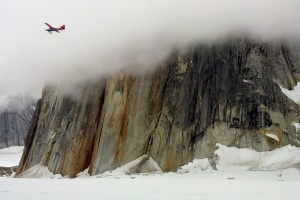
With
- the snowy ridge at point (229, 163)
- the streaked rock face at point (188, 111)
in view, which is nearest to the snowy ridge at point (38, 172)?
the streaked rock face at point (188, 111)

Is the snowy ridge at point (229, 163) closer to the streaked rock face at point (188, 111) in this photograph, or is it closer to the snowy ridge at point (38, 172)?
the streaked rock face at point (188, 111)

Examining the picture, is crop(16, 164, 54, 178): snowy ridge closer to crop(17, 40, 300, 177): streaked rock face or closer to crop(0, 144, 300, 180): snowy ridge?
crop(17, 40, 300, 177): streaked rock face

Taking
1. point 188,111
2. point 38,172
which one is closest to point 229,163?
point 188,111

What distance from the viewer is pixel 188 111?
292 ft

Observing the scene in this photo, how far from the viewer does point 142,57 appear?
314 feet

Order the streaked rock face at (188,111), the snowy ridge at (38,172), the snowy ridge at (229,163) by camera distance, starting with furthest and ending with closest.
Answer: the snowy ridge at (38,172), the streaked rock face at (188,111), the snowy ridge at (229,163)

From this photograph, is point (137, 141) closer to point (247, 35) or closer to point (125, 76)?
point (125, 76)

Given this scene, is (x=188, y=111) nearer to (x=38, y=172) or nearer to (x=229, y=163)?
(x=229, y=163)

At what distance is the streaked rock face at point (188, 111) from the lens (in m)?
85.3

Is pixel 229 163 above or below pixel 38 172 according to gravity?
above

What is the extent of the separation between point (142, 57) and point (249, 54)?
24552 millimetres

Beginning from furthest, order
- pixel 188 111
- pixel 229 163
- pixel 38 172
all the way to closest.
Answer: pixel 38 172 → pixel 188 111 → pixel 229 163

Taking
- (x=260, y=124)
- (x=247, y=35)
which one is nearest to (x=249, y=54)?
(x=247, y=35)

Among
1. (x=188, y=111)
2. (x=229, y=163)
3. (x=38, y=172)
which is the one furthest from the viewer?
(x=38, y=172)
